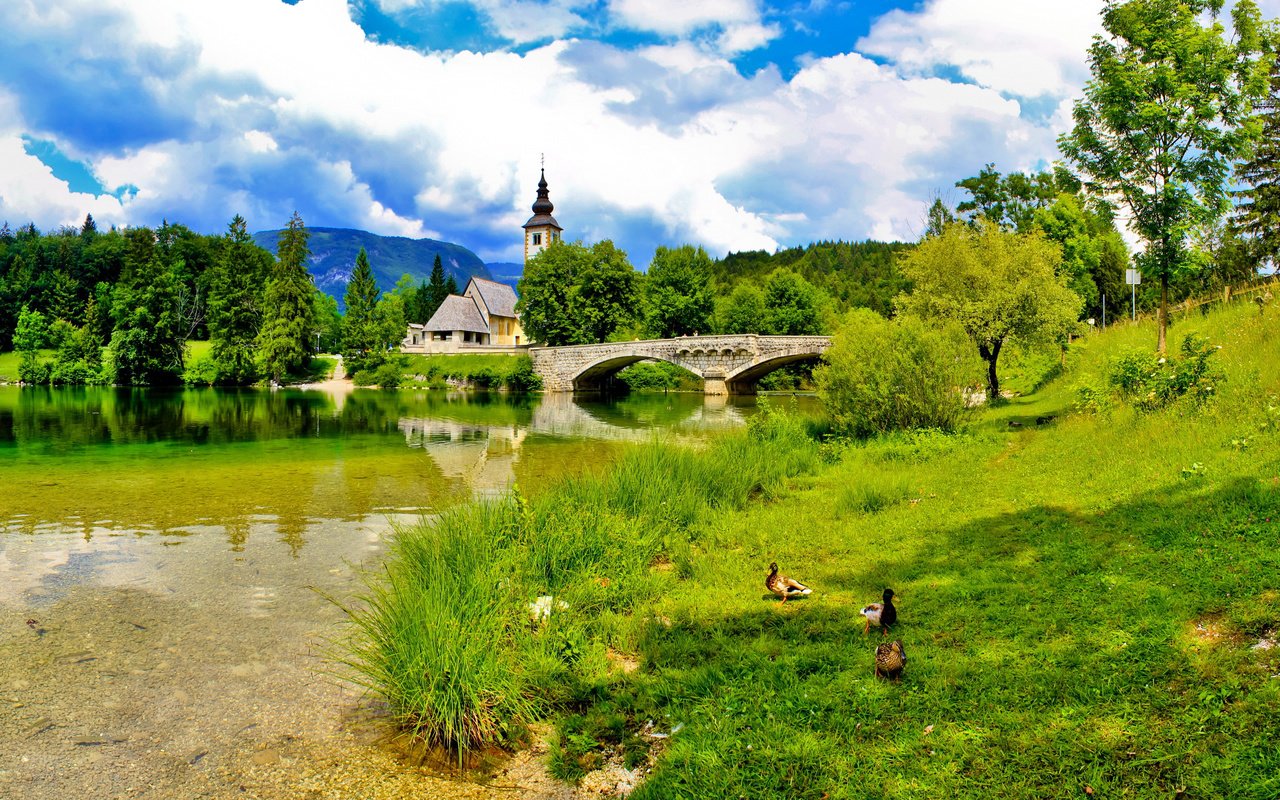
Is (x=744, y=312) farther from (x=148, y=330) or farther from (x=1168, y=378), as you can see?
(x=1168, y=378)

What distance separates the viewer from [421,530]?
333 inches

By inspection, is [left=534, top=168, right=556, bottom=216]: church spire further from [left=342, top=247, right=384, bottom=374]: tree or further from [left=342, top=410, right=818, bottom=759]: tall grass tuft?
[left=342, top=410, right=818, bottom=759]: tall grass tuft

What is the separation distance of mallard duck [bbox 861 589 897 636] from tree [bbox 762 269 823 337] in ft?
215

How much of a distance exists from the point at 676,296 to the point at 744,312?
7833 mm

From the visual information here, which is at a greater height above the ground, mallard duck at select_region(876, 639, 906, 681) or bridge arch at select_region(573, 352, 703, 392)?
bridge arch at select_region(573, 352, 703, 392)

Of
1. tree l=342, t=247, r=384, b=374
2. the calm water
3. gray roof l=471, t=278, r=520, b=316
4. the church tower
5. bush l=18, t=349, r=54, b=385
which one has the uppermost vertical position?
the church tower

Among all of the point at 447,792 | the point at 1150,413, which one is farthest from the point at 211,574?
the point at 1150,413

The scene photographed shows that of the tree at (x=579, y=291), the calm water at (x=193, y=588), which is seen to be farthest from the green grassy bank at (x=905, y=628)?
the tree at (x=579, y=291)

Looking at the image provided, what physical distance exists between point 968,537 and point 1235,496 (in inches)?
96.2

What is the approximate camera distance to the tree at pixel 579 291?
214 ft

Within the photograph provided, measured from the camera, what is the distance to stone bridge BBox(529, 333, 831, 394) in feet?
178

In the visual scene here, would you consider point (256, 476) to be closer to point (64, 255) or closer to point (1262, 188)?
point (1262, 188)

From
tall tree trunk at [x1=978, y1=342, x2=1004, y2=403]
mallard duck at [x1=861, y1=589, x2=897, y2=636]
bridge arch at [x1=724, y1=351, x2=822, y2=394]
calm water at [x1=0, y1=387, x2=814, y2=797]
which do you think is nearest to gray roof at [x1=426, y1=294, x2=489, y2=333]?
bridge arch at [x1=724, y1=351, x2=822, y2=394]

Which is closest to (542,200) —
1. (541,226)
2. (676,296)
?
(541,226)
